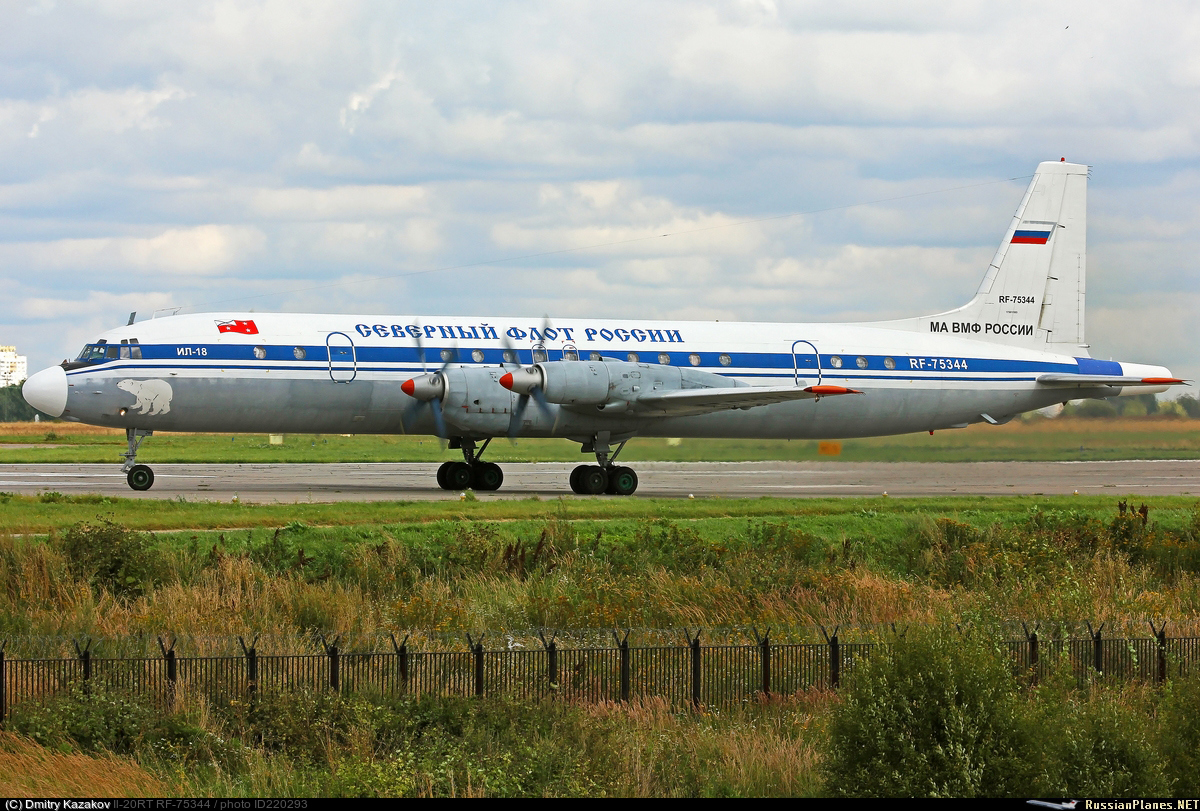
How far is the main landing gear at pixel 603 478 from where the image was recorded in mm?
35281

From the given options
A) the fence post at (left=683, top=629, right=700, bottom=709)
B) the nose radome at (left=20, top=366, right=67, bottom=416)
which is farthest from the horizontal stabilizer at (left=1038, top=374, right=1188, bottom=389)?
the nose radome at (left=20, top=366, right=67, bottom=416)

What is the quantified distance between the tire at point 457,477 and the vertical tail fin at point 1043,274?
61.6 feet

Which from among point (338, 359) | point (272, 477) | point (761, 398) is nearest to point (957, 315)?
point (761, 398)

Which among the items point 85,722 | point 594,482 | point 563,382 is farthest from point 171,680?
point 594,482

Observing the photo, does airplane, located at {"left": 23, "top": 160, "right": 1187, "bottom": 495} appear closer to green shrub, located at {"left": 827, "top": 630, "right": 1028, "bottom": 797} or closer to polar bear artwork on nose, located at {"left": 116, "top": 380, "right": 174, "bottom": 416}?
polar bear artwork on nose, located at {"left": 116, "top": 380, "right": 174, "bottom": 416}

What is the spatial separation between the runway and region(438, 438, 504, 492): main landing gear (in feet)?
1.55

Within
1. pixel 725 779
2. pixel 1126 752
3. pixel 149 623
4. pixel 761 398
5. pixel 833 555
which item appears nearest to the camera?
pixel 1126 752

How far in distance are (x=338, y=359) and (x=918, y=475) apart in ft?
92.8

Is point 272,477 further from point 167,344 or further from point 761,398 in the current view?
point 761,398

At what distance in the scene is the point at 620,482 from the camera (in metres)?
35.4

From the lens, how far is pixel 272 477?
4303 cm

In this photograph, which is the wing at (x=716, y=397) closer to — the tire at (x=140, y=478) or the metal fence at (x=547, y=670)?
Answer: the tire at (x=140, y=478)

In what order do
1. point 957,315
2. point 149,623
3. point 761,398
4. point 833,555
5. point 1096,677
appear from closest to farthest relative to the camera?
point 1096,677
point 149,623
point 833,555
point 761,398
point 957,315

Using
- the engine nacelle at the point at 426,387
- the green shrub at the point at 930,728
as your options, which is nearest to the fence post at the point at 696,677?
the green shrub at the point at 930,728
